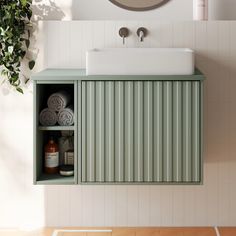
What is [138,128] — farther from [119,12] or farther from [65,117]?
[119,12]

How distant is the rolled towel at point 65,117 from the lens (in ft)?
8.89

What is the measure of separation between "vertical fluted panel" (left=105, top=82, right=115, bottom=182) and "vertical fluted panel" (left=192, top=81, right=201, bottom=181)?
1.44ft

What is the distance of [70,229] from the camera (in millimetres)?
2971

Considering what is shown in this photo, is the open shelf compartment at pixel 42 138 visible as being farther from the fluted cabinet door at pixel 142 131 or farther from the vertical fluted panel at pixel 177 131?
the vertical fluted panel at pixel 177 131

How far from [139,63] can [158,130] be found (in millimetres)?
379

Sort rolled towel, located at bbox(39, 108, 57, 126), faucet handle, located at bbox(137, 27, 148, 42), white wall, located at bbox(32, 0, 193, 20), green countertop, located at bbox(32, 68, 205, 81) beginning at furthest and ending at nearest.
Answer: white wall, located at bbox(32, 0, 193, 20) → faucet handle, located at bbox(137, 27, 148, 42) → rolled towel, located at bbox(39, 108, 57, 126) → green countertop, located at bbox(32, 68, 205, 81)

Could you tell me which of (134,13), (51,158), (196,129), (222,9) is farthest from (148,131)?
(222,9)

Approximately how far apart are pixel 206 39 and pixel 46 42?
0.98m

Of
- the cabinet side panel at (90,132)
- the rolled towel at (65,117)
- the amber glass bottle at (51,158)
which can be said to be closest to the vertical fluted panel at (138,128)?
the cabinet side panel at (90,132)

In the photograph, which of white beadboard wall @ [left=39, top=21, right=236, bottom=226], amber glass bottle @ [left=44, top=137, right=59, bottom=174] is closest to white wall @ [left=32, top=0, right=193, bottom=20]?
white beadboard wall @ [left=39, top=21, right=236, bottom=226]

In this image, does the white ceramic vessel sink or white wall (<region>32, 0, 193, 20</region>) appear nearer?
the white ceramic vessel sink

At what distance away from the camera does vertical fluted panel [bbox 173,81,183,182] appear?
2.57 metres

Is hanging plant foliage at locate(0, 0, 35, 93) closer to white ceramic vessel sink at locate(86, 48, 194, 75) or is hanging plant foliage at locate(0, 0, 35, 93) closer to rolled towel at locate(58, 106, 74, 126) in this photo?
rolled towel at locate(58, 106, 74, 126)

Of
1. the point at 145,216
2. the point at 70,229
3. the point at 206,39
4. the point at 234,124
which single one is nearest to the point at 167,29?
the point at 206,39
